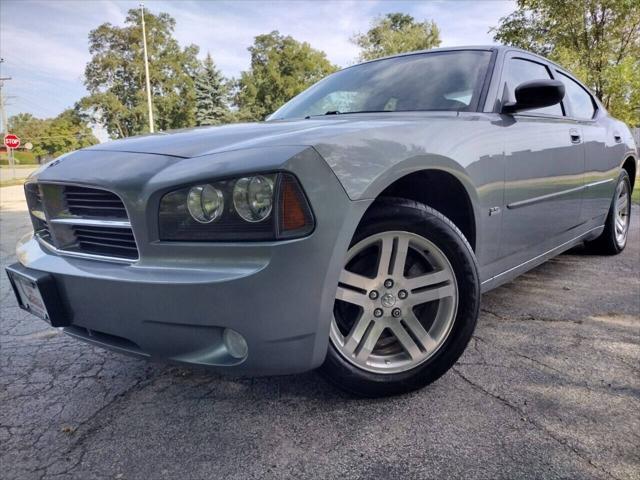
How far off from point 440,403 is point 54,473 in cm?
138

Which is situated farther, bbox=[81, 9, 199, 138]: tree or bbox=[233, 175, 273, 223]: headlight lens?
bbox=[81, 9, 199, 138]: tree

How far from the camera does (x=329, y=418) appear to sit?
1776mm

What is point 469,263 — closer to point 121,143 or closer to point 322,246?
point 322,246

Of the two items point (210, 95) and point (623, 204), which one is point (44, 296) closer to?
point (623, 204)

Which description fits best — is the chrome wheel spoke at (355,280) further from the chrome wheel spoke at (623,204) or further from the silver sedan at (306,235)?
the chrome wheel spoke at (623,204)

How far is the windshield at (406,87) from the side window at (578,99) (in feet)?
3.89

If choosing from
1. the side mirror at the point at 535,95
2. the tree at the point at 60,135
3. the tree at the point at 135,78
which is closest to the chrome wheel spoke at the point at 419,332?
the side mirror at the point at 535,95

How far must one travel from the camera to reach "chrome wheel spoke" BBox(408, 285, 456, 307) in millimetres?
1896

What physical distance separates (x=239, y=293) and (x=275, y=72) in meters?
43.1

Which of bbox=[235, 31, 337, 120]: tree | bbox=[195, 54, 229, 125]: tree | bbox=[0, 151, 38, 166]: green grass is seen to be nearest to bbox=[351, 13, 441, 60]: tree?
bbox=[235, 31, 337, 120]: tree

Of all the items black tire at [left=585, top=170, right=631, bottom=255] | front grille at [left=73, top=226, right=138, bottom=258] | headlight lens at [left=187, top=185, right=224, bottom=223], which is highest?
headlight lens at [left=187, top=185, right=224, bottom=223]

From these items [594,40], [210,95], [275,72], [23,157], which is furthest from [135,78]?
[23,157]

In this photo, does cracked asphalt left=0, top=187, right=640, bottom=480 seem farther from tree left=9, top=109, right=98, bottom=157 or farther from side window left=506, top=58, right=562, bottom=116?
tree left=9, top=109, right=98, bottom=157

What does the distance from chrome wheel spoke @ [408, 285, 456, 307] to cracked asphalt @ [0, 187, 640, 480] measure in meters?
0.39
